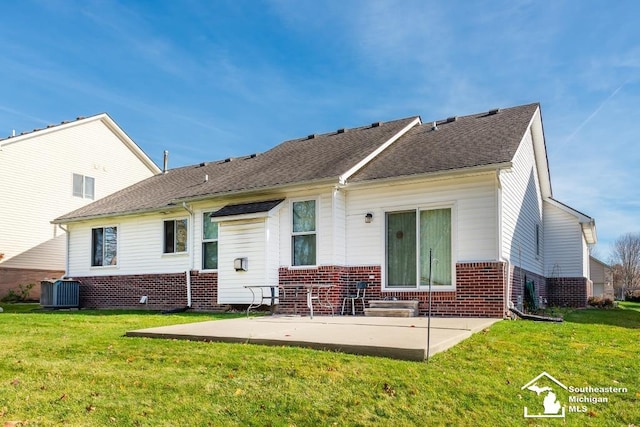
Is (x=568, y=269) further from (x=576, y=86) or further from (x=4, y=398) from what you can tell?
(x=4, y=398)

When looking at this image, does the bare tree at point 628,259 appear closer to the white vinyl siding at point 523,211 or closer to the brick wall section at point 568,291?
the brick wall section at point 568,291

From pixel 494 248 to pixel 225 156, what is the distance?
13259 millimetres

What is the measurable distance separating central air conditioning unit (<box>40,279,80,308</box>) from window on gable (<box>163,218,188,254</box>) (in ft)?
12.9

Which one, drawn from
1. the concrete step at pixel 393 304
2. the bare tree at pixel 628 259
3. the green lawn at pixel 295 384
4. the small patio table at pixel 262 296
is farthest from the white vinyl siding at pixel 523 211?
the bare tree at pixel 628 259

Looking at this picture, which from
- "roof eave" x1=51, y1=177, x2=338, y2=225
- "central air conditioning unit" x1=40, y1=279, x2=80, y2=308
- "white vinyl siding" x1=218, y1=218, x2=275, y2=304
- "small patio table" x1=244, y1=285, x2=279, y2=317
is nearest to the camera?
"roof eave" x1=51, y1=177, x2=338, y2=225

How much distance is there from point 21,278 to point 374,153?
608 inches

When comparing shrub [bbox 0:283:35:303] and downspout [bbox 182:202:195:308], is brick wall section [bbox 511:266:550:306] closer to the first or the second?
downspout [bbox 182:202:195:308]

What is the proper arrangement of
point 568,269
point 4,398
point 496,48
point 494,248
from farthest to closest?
point 568,269, point 496,48, point 494,248, point 4,398

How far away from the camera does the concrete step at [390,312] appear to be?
36.0 ft

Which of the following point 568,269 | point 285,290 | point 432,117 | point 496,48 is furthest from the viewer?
point 568,269

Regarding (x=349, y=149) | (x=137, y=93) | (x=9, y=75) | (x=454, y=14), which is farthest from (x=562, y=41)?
(x=9, y=75)

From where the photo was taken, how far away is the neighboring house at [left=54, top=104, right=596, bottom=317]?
11.2 meters

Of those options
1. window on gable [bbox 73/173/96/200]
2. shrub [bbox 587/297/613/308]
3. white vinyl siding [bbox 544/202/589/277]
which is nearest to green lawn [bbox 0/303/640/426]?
white vinyl siding [bbox 544/202/589/277]

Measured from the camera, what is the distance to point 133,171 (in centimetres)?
2569
